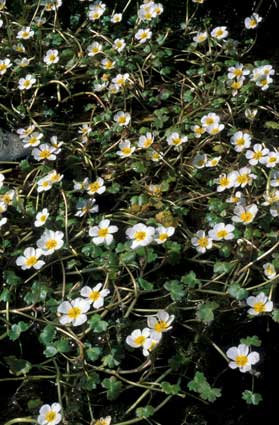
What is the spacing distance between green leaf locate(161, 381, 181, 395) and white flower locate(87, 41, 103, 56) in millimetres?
1414

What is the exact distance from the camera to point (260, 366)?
6.26 ft

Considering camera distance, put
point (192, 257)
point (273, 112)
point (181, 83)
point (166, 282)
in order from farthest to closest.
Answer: point (181, 83)
point (273, 112)
point (192, 257)
point (166, 282)

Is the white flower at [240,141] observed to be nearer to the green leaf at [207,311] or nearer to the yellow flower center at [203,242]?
the yellow flower center at [203,242]

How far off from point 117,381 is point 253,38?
5.48 feet

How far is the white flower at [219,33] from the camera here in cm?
276

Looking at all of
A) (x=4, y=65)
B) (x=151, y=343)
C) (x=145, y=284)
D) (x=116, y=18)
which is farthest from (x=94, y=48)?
(x=151, y=343)

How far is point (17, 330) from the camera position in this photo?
75.1 inches

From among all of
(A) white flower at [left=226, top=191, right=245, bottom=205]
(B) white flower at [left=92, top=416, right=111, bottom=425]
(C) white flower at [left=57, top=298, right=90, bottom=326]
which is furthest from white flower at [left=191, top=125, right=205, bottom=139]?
(B) white flower at [left=92, top=416, right=111, bottom=425]

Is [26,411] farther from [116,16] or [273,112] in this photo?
[116,16]

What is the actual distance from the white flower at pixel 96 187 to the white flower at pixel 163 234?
11.8 inches

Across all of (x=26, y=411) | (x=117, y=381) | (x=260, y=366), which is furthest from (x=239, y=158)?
(x=26, y=411)

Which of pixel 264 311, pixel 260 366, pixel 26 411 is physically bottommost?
pixel 26 411

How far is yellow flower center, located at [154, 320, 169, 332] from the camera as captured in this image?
1.80 meters

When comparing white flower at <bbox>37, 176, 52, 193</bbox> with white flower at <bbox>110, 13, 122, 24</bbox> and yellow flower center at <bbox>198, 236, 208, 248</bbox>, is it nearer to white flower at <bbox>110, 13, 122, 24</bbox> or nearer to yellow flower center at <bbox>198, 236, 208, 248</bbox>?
yellow flower center at <bbox>198, 236, 208, 248</bbox>
